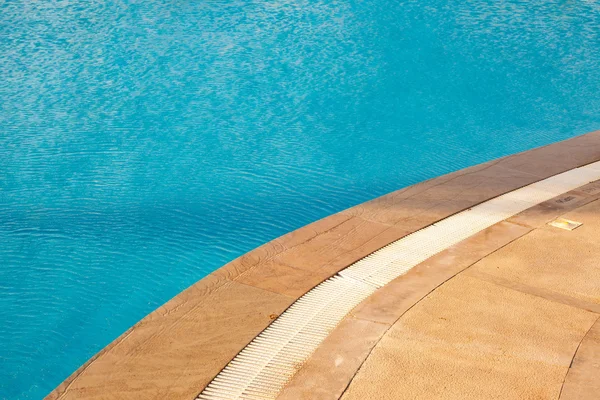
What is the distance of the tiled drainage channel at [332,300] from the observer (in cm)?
310

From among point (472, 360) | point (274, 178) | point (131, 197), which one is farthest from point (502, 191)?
point (131, 197)

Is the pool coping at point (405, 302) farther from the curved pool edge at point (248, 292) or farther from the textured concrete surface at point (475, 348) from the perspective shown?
the curved pool edge at point (248, 292)

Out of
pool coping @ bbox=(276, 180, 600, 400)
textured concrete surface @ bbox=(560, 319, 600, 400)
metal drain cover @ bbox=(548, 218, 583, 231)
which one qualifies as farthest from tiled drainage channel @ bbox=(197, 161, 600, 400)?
textured concrete surface @ bbox=(560, 319, 600, 400)

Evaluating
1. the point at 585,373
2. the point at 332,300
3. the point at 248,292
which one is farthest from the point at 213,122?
the point at 585,373

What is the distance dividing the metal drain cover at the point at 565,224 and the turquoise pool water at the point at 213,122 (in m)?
1.83

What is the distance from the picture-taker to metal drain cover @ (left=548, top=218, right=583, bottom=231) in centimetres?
476

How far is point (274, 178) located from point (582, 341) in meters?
3.61

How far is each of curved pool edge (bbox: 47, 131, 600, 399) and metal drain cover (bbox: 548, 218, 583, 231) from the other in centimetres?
62

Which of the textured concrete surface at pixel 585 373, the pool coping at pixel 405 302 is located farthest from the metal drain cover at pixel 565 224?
the textured concrete surface at pixel 585 373

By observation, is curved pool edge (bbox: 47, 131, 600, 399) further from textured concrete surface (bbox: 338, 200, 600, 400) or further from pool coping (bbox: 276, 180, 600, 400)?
textured concrete surface (bbox: 338, 200, 600, 400)

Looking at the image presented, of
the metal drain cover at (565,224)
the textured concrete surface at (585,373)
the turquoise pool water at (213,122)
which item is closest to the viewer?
the textured concrete surface at (585,373)

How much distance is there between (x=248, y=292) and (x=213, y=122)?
428 centimetres

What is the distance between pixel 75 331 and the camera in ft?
13.9

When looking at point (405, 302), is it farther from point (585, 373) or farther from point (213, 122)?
point (213, 122)
